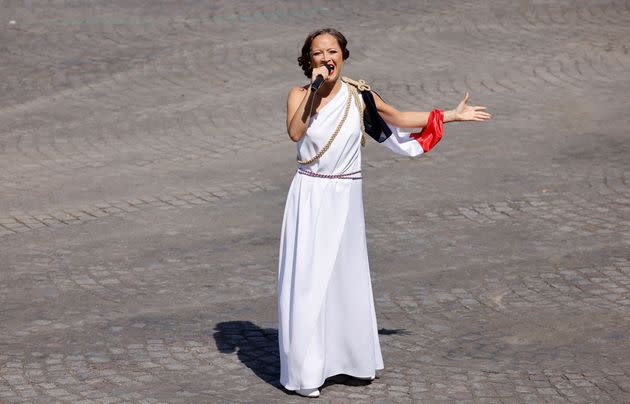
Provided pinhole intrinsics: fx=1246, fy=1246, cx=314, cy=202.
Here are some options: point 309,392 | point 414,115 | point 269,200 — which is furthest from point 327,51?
point 269,200

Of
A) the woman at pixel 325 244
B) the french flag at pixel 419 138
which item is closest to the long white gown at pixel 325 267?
the woman at pixel 325 244

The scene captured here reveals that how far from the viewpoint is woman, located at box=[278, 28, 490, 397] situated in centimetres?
727

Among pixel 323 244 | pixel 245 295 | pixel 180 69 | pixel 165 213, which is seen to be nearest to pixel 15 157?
pixel 165 213

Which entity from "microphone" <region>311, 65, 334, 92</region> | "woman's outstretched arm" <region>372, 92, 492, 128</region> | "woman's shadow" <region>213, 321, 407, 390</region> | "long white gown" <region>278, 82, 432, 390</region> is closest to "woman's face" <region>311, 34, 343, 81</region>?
"microphone" <region>311, 65, 334, 92</region>

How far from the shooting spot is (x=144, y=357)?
8.20 meters

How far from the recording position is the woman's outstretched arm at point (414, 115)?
765 cm

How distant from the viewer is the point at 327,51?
7.14 m

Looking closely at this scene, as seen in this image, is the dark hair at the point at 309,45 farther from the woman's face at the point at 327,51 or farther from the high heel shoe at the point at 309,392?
the high heel shoe at the point at 309,392

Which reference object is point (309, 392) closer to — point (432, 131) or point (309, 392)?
point (309, 392)

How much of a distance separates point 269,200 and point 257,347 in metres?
3.53

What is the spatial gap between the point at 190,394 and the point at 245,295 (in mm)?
1930

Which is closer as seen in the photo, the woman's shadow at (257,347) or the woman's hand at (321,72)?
the woman's hand at (321,72)

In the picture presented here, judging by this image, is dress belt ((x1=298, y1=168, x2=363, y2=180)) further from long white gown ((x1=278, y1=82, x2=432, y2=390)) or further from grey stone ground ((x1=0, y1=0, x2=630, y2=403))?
grey stone ground ((x1=0, y1=0, x2=630, y2=403))

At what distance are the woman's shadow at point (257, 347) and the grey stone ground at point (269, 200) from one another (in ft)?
0.08
